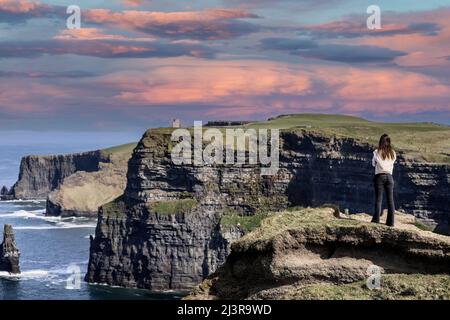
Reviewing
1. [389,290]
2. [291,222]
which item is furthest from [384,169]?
[389,290]

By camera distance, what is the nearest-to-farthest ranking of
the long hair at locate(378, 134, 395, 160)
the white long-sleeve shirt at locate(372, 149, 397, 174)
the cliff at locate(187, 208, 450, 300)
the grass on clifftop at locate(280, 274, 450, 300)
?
the grass on clifftop at locate(280, 274, 450, 300) < the cliff at locate(187, 208, 450, 300) < the long hair at locate(378, 134, 395, 160) < the white long-sleeve shirt at locate(372, 149, 397, 174)

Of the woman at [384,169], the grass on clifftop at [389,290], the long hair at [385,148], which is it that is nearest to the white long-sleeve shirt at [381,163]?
the woman at [384,169]

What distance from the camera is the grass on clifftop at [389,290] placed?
107 ft

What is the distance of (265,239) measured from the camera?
35.6m

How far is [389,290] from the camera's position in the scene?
→ 3328 cm

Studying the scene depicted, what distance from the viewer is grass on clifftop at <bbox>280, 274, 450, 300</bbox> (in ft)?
107

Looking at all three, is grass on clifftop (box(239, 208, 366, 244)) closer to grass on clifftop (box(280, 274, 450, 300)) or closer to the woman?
the woman

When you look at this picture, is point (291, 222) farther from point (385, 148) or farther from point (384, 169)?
point (385, 148)

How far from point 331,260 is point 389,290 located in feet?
9.86

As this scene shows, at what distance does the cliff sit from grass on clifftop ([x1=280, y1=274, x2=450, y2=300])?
38mm

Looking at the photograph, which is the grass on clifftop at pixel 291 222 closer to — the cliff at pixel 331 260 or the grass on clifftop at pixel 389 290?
the cliff at pixel 331 260

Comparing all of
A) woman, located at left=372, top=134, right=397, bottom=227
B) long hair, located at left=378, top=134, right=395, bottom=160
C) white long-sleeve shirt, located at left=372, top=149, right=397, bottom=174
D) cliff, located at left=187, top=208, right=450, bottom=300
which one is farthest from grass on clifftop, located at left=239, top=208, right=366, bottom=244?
long hair, located at left=378, top=134, right=395, bottom=160

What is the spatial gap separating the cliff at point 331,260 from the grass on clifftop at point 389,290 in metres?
0.04

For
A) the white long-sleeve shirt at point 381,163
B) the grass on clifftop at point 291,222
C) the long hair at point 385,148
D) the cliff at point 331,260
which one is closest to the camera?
the cliff at point 331,260
